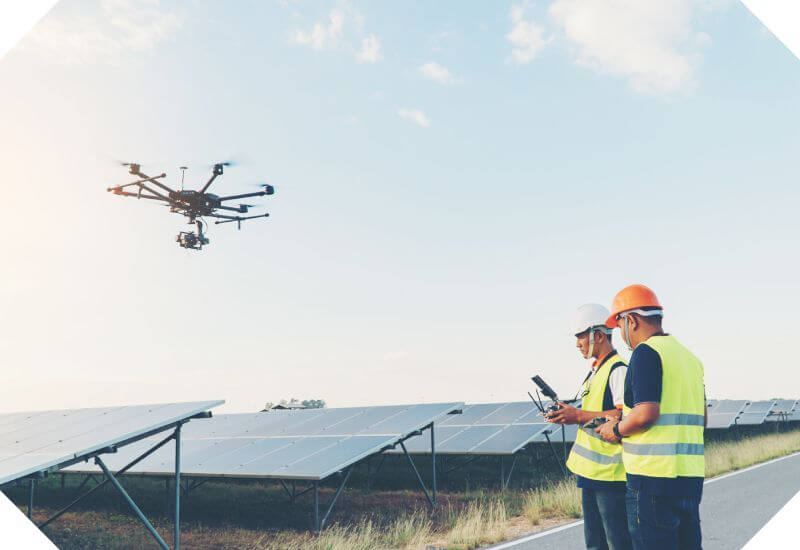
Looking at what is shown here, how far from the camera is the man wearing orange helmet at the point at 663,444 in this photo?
13.3 feet

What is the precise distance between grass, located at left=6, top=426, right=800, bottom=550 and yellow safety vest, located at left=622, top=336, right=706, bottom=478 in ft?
17.6

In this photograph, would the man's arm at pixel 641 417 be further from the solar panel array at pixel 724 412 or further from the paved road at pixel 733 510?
the solar panel array at pixel 724 412

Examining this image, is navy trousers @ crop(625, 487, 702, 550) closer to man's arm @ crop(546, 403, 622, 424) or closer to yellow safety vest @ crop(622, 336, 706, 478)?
yellow safety vest @ crop(622, 336, 706, 478)

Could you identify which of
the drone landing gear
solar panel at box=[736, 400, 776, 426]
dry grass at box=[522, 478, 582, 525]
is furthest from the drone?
solar panel at box=[736, 400, 776, 426]

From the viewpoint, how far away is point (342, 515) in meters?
13.0

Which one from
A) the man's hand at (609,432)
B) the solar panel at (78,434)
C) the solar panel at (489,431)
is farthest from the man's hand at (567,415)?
the solar panel at (489,431)

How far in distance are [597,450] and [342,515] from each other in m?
9.12

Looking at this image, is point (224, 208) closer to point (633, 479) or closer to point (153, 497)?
point (153, 497)

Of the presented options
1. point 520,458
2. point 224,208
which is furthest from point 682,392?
point 520,458

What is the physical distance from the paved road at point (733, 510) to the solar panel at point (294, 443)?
3112 mm

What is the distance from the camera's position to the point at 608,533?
4730 mm

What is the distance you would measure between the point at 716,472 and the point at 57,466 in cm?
1515

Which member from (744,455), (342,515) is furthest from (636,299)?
(744,455)

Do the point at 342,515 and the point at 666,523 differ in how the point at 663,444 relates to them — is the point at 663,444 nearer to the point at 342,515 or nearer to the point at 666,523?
the point at 666,523
